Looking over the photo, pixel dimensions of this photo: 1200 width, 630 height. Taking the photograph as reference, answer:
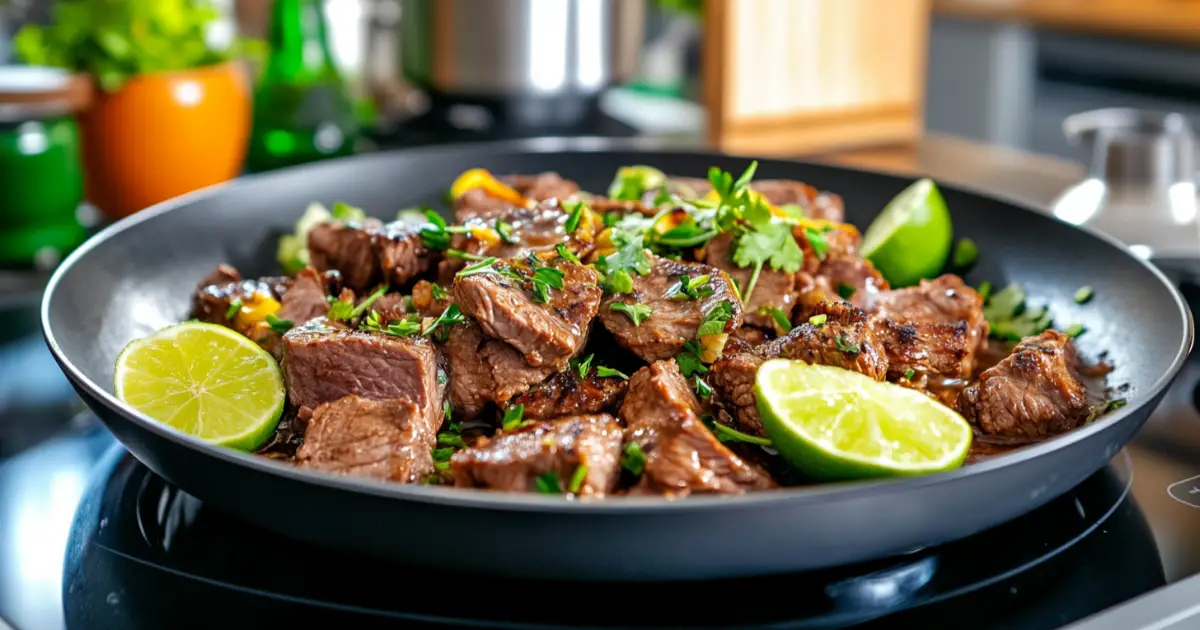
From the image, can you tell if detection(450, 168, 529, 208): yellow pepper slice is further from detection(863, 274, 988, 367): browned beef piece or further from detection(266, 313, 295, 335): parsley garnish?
detection(863, 274, 988, 367): browned beef piece

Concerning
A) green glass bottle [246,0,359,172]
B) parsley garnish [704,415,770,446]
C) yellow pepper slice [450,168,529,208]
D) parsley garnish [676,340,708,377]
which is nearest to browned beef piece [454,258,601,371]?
parsley garnish [676,340,708,377]

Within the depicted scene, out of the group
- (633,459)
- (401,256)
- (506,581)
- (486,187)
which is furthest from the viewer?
(486,187)

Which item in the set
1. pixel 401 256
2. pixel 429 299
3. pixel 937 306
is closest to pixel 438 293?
pixel 429 299

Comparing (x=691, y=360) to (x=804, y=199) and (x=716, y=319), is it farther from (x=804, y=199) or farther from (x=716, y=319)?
(x=804, y=199)

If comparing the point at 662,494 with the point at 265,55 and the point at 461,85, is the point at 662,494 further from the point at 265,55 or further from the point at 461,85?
the point at 265,55

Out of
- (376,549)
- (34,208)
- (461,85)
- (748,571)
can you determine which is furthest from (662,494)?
(461,85)

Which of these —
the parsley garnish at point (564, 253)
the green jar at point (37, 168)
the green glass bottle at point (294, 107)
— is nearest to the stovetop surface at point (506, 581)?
the parsley garnish at point (564, 253)
